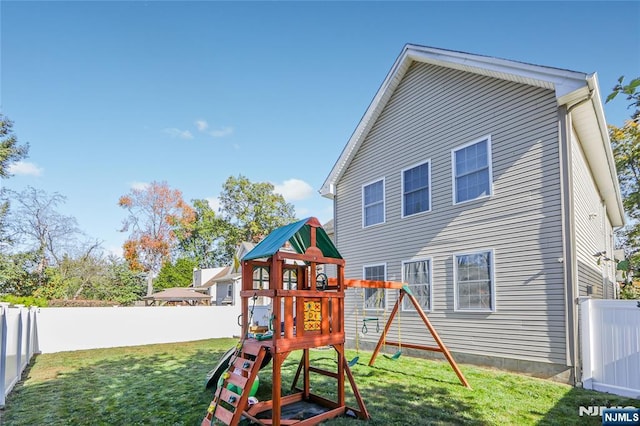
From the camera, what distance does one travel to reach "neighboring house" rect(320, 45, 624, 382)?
7.00m

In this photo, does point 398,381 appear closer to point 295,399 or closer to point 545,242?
point 295,399

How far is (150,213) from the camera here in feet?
107

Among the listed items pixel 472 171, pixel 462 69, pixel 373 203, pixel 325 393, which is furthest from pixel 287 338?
pixel 462 69

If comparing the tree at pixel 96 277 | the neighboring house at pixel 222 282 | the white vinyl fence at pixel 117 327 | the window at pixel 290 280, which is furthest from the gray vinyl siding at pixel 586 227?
the tree at pixel 96 277

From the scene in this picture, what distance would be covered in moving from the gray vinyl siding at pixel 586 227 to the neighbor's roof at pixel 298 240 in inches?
204

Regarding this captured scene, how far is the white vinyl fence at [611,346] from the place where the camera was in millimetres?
5918

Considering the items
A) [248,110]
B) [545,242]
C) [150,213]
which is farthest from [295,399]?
[150,213]

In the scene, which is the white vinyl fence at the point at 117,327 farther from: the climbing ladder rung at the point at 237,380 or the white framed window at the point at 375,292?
the white framed window at the point at 375,292

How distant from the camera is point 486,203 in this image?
27.1ft

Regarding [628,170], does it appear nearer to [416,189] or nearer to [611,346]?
[416,189]

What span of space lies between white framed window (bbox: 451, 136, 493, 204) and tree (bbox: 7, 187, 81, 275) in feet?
74.6

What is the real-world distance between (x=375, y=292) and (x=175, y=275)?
27.2m

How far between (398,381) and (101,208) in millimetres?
28779

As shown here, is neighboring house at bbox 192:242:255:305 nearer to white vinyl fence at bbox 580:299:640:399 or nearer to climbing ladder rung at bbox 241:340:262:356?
climbing ladder rung at bbox 241:340:262:356
